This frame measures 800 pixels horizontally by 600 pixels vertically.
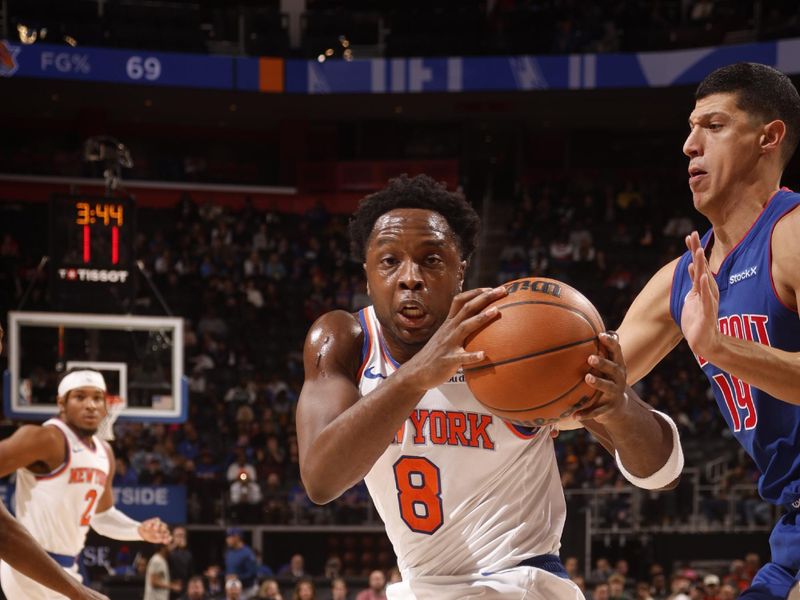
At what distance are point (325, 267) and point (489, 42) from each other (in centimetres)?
509

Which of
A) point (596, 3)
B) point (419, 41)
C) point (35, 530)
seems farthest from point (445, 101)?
point (35, 530)

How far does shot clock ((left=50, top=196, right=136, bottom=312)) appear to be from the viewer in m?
11.1

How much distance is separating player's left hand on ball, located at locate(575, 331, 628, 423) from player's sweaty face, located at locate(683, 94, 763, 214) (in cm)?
109

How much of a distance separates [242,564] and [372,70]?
10179 millimetres

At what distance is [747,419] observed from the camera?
12.3ft

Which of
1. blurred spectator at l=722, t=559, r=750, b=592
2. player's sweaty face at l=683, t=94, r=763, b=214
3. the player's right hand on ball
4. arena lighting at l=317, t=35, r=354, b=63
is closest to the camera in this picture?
the player's right hand on ball

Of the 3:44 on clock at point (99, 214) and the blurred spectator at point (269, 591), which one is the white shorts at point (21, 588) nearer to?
the blurred spectator at point (269, 591)

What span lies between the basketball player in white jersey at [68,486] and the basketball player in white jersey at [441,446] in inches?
174

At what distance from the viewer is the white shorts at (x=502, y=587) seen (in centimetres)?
330

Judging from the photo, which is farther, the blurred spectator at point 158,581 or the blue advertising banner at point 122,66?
the blue advertising banner at point 122,66

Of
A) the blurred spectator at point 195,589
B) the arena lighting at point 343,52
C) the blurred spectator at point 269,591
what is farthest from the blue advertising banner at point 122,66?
the blurred spectator at point 269,591

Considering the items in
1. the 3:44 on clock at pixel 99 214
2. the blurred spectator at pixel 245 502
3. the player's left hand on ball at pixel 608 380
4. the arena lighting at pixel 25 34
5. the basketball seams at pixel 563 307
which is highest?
the arena lighting at pixel 25 34

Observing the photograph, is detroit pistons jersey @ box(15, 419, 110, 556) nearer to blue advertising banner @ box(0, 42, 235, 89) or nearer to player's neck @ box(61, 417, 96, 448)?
player's neck @ box(61, 417, 96, 448)

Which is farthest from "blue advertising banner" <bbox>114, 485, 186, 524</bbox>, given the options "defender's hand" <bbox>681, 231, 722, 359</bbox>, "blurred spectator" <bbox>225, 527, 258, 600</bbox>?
"defender's hand" <bbox>681, 231, 722, 359</bbox>
